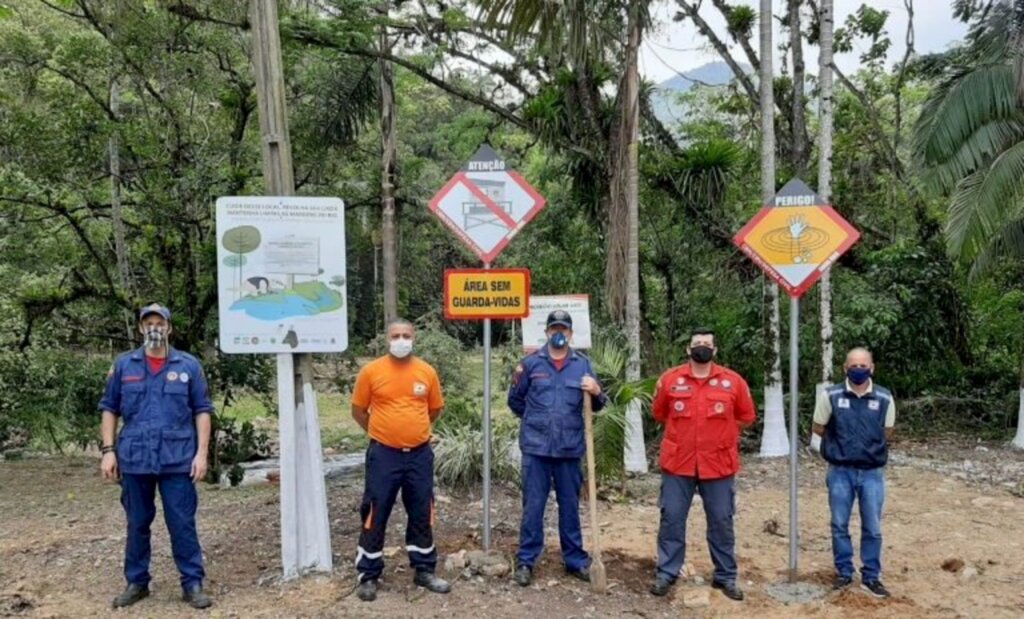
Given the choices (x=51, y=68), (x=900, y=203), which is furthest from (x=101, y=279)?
(x=900, y=203)

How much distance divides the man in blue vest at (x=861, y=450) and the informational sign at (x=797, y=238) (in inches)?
27.9

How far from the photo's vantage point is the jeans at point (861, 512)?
5453 mm

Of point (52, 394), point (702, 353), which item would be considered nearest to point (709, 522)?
point (702, 353)

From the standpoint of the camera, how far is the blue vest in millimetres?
5414

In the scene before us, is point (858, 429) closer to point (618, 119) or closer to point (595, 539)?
point (595, 539)

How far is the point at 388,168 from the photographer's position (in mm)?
13727

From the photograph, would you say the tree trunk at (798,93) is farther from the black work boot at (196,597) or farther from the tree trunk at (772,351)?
the black work boot at (196,597)

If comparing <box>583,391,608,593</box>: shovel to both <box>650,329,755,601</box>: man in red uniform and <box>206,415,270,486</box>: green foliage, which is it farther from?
<box>206,415,270,486</box>: green foliage

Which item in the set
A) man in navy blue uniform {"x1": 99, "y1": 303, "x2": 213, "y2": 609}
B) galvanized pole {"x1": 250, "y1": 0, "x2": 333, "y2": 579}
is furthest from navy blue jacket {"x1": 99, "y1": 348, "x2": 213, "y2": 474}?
galvanized pole {"x1": 250, "y1": 0, "x2": 333, "y2": 579}

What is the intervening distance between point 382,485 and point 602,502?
3.58m

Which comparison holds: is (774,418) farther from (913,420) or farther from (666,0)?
(666,0)

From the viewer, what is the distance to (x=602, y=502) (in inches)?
321

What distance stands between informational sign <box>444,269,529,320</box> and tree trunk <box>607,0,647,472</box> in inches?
146

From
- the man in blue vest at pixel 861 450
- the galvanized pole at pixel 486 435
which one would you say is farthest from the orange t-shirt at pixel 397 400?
the man in blue vest at pixel 861 450
